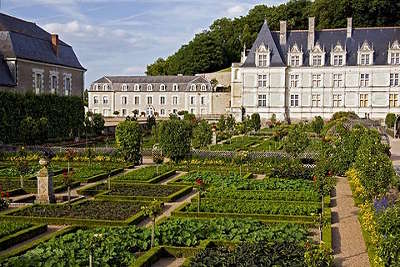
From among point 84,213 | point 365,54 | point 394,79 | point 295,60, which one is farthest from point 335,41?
point 84,213

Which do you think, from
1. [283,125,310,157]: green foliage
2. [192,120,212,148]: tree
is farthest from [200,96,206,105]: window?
[283,125,310,157]: green foliage

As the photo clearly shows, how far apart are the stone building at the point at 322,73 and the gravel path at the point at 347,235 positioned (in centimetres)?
3855

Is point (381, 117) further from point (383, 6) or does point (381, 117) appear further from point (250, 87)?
point (383, 6)

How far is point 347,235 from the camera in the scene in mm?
12820

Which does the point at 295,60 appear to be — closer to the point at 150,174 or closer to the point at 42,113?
the point at 42,113

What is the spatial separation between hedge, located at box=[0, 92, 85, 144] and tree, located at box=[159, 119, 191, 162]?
10.7 metres

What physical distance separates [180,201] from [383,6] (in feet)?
184

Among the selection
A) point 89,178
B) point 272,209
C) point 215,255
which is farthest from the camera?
point 89,178

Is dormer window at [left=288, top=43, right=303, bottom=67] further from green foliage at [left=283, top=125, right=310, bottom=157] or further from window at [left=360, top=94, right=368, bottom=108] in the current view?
green foliage at [left=283, top=125, right=310, bottom=157]

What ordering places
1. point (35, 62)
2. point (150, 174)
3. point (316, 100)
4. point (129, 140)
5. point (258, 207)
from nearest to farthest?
1. point (258, 207)
2. point (150, 174)
3. point (129, 140)
4. point (35, 62)
5. point (316, 100)

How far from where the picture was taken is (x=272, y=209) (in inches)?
577

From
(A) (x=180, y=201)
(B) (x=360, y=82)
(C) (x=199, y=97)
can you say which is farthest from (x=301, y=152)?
(C) (x=199, y=97)

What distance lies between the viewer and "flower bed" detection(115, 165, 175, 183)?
20.4 metres

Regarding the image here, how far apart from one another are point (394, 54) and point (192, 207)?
1740 inches
